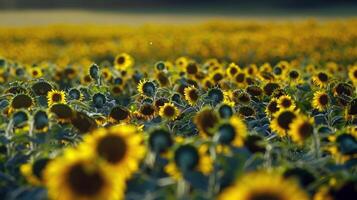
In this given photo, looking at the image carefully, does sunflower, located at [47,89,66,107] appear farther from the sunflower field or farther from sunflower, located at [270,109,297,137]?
sunflower, located at [270,109,297,137]

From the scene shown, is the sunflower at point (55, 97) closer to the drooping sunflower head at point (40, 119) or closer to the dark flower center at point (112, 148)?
the drooping sunflower head at point (40, 119)

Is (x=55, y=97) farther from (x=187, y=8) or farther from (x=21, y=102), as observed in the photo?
(x=187, y=8)

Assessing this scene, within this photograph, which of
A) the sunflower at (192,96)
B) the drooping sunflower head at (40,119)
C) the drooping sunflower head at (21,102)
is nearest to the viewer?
the drooping sunflower head at (40,119)

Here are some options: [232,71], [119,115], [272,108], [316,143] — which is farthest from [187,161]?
[232,71]

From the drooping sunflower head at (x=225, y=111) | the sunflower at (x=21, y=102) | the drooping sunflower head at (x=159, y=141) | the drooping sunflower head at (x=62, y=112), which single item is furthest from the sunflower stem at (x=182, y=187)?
the sunflower at (x=21, y=102)

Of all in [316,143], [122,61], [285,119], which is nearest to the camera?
[316,143]

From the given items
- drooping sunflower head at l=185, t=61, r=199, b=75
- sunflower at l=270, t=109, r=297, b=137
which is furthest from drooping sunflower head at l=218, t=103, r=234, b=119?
drooping sunflower head at l=185, t=61, r=199, b=75

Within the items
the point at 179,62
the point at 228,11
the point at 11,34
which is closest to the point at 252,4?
the point at 228,11
